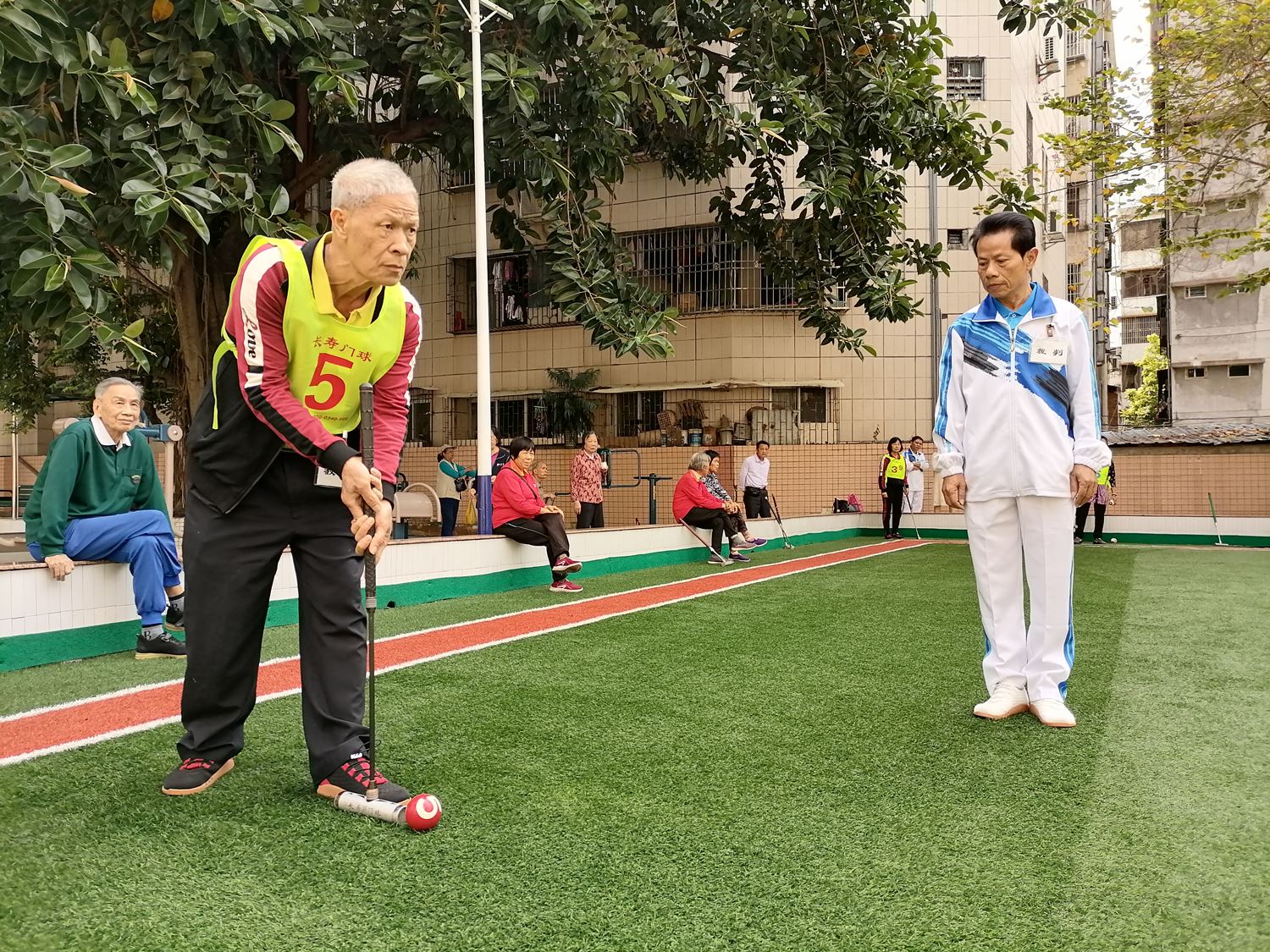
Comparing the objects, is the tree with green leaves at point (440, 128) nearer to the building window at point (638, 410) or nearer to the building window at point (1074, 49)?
the building window at point (638, 410)

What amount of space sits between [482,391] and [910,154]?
6.07m

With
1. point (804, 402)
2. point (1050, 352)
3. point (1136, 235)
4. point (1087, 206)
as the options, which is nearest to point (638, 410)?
point (804, 402)

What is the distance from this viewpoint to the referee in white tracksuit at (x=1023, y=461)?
3.82 metres

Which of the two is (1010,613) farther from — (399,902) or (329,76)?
(329,76)

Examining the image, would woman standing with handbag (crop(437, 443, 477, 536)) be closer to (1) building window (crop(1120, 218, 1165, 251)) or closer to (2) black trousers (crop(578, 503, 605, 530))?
(2) black trousers (crop(578, 503, 605, 530))

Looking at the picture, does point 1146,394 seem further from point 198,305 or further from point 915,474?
point 198,305

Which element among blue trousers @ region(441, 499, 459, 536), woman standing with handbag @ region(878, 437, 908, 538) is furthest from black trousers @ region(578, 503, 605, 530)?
woman standing with handbag @ region(878, 437, 908, 538)

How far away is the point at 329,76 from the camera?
812cm

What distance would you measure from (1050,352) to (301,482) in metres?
2.80

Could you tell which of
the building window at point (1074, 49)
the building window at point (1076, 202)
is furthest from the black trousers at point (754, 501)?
the building window at point (1074, 49)

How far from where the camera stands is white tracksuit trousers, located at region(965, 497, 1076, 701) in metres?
3.83

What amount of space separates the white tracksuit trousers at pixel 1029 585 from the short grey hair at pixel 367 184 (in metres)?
2.52

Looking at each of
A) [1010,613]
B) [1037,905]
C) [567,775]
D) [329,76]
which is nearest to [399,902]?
[567,775]

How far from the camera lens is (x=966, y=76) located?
20594 millimetres
